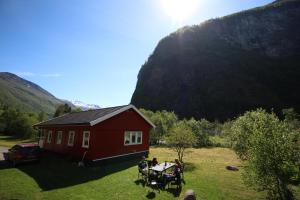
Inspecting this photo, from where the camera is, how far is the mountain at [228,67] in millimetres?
104000

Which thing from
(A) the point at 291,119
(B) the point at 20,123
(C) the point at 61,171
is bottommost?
(C) the point at 61,171

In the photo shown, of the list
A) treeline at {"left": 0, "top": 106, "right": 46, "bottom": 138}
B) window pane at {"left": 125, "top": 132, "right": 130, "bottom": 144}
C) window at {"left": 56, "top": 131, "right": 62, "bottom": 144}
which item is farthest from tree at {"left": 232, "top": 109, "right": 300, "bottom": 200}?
treeline at {"left": 0, "top": 106, "right": 46, "bottom": 138}

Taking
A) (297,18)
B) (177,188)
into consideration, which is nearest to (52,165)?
(177,188)

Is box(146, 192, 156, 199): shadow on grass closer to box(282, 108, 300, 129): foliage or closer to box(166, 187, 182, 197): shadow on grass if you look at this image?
box(166, 187, 182, 197): shadow on grass

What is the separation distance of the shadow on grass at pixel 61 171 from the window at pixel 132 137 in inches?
103

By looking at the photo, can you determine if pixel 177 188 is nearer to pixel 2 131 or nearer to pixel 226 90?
pixel 2 131

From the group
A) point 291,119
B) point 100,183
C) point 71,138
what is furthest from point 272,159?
point 291,119

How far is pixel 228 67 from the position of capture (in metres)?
116

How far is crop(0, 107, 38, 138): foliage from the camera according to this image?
61.1m

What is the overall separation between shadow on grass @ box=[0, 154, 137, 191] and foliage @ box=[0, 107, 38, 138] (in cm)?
4206

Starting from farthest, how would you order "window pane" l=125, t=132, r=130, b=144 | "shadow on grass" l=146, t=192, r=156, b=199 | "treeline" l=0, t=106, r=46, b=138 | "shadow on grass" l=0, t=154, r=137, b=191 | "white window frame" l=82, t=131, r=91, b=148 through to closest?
"treeline" l=0, t=106, r=46, b=138
"window pane" l=125, t=132, r=130, b=144
"white window frame" l=82, t=131, r=91, b=148
"shadow on grass" l=0, t=154, r=137, b=191
"shadow on grass" l=146, t=192, r=156, b=199

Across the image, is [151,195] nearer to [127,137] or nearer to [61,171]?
[61,171]

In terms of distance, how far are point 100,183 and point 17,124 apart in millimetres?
Result: 61151

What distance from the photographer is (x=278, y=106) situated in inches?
3858
